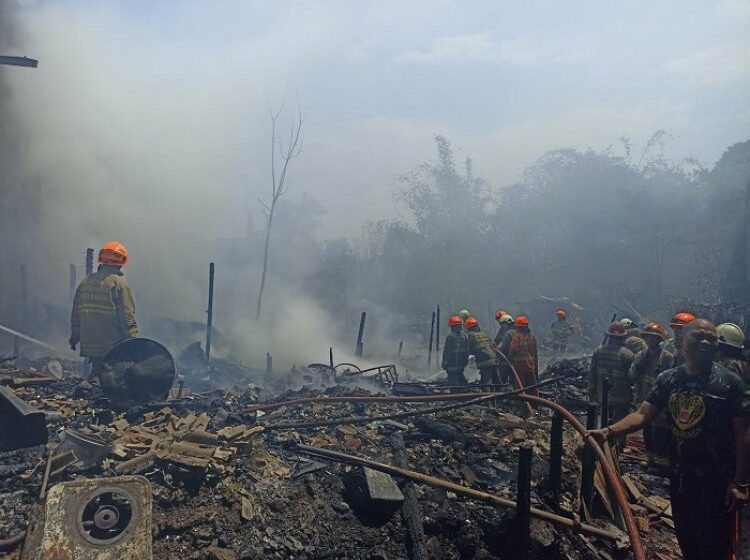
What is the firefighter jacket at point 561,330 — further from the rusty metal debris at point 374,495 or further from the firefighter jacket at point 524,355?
the rusty metal debris at point 374,495

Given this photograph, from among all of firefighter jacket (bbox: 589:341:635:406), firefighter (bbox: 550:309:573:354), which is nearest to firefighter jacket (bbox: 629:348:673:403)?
firefighter jacket (bbox: 589:341:635:406)

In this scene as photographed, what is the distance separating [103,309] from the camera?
22.1ft

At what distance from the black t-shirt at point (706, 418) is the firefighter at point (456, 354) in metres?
6.38

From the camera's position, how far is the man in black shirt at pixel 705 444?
3.24m

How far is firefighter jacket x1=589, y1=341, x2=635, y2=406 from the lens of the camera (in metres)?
7.41

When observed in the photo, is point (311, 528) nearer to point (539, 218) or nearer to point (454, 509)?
point (454, 509)

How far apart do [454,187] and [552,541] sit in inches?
1462

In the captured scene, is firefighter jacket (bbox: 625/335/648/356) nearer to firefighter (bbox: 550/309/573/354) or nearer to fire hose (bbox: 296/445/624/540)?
fire hose (bbox: 296/445/624/540)

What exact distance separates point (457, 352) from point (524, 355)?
1390 millimetres

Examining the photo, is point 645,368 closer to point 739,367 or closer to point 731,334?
point 739,367

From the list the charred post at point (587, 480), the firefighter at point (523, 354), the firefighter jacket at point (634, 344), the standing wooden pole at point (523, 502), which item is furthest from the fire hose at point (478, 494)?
the firefighter at point (523, 354)

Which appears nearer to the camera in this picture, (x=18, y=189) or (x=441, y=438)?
(x=441, y=438)

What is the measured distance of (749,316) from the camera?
15.6m

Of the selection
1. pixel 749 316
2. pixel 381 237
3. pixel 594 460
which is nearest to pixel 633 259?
pixel 749 316
